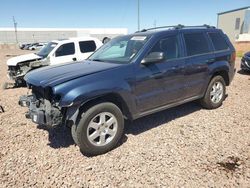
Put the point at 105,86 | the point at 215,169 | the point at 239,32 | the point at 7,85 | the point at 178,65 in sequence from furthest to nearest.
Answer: the point at 239,32, the point at 7,85, the point at 178,65, the point at 105,86, the point at 215,169

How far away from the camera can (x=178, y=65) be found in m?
4.34

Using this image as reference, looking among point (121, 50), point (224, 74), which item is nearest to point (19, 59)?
point (121, 50)

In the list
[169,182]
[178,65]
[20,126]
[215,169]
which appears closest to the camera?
[169,182]

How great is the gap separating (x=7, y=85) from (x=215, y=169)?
8043 mm

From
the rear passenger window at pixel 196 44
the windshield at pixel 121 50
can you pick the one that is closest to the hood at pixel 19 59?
the windshield at pixel 121 50

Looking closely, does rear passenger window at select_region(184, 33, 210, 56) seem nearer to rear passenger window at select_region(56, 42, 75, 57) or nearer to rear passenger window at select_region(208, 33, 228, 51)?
rear passenger window at select_region(208, 33, 228, 51)

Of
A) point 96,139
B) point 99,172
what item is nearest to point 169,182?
point 99,172

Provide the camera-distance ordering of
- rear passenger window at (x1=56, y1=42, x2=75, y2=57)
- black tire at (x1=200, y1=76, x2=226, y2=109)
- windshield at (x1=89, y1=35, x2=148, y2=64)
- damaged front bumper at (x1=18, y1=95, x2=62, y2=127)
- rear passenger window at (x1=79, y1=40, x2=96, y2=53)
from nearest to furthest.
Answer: damaged front bumper at (x1=18, y1=95, x2=62, y2=127)
windshield at (x1=89, y1=35, x2=148, y2=64)
black tire at (x1=200, y1=76, x2=226, y2=109)
rear passenger window at (x1=56, y1=42, x2=75, y2=57)
rear passenger window at (x1=79, y1=40, x2=96, y2=53)

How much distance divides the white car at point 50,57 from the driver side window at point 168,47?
5.09 m

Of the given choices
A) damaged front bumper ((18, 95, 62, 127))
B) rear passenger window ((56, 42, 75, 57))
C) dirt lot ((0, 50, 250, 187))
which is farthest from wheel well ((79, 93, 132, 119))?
rear passenger window ((56, 42, 75, 57))

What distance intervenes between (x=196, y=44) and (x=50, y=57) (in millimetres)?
5709

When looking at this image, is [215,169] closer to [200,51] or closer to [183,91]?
[183,91]

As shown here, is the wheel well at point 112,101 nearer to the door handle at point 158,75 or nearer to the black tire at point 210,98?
the door handle at point 158,75

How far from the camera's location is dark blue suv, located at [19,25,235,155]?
327 centimetres
